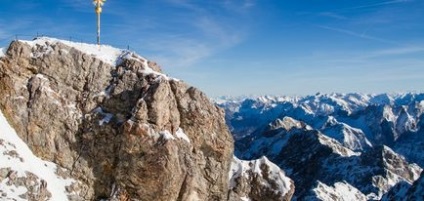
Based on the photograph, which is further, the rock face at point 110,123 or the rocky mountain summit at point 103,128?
the rock face at point 110,123

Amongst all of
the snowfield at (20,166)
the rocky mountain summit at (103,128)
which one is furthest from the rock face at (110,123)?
the snowfield at (20,166)

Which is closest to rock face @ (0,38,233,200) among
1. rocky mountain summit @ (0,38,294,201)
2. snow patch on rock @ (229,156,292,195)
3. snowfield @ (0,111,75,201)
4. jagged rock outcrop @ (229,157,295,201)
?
rocky mountain summit @ (0,38,294,201)

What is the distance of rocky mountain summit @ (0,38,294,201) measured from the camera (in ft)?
243

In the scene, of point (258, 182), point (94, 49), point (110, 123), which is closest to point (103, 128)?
point (110, 123)

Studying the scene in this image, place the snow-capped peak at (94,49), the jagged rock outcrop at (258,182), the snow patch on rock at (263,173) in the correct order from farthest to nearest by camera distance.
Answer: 1. the snow patch on rock at (263,173)
2. the jagged rock outcrop at (258,182)
3. the snow-capped peak at (94,49)

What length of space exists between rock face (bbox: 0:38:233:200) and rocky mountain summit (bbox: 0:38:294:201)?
0.14m

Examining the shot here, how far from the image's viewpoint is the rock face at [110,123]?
7444 centimetres

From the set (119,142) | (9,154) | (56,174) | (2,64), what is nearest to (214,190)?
(119,142)

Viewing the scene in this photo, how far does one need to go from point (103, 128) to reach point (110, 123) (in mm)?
1251

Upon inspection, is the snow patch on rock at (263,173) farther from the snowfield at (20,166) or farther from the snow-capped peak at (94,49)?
the snowfield at (20,166)

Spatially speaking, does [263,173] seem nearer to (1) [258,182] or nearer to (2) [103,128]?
(1) [258,182]

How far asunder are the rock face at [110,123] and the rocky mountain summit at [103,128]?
14cm

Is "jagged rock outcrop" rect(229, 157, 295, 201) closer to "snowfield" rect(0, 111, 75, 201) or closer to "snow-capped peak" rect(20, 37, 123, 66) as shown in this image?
"snow-capped peak" rect(20, 37, 123, 66)

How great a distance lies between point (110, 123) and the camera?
77500 mm
